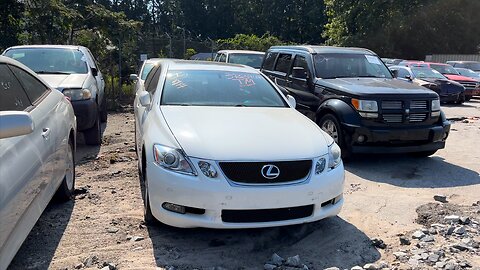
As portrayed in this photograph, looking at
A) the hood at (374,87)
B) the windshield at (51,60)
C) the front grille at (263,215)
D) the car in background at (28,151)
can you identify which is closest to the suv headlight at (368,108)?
the hood at (374,87)

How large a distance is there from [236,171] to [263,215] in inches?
17.0

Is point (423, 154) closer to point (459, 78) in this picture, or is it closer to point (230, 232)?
point (230, 232)

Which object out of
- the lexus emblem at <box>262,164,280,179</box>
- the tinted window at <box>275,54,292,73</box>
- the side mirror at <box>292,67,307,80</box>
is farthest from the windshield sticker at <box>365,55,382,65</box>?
the lexus emblem at <box>262,164,280,179</box>

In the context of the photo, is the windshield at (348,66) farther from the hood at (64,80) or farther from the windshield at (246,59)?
the windshield at (246,59)

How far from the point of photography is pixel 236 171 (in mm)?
3748

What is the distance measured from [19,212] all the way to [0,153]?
47 centimetres

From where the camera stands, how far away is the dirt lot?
374cm

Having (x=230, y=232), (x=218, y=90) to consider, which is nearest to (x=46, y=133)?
(x=230, y=232)

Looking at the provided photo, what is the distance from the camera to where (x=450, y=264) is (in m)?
3.71

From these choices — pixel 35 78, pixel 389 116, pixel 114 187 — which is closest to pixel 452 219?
pixel 389 116

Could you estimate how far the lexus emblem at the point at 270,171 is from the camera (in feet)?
12.4

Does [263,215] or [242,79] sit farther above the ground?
[242,79]

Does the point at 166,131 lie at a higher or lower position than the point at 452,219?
higher

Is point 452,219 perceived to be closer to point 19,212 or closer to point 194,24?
point 19,212
